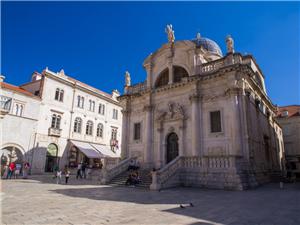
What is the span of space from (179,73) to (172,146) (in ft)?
24.3

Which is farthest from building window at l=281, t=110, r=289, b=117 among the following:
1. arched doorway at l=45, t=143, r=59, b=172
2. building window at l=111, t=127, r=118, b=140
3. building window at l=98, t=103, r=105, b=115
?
arched doorway at l=45, t=143, r=59, b=172

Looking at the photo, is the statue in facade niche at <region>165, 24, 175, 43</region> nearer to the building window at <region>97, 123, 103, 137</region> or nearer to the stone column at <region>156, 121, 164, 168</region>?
the stone column at <region>156, 121, 164, 168</region>

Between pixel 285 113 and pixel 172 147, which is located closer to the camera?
pixel 172 147

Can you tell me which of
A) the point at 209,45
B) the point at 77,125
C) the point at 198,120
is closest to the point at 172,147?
the point at 198,120

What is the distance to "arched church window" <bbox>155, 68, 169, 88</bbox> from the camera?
883 inches

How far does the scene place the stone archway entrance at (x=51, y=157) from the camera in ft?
92.0

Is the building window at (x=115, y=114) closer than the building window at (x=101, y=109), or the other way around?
the building window at (x=101, y=109)

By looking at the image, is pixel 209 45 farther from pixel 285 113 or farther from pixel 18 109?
pixel 18 109

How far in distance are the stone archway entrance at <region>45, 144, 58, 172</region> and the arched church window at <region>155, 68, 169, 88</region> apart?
16.9 metres

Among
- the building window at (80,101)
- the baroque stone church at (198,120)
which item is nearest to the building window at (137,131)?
the baroque stone church at (198,120)

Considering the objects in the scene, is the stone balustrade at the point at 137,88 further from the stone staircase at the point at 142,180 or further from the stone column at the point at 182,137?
the stone staircase at the point at 142,180

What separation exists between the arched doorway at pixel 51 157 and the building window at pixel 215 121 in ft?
71.1

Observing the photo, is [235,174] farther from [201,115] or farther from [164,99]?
[164,99]

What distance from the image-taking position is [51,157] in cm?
2838
